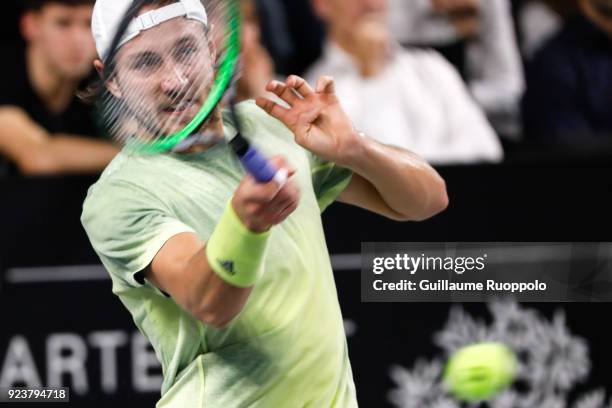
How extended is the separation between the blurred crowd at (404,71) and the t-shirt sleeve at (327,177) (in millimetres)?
1946

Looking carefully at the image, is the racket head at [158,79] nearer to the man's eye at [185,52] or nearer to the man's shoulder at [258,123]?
the man's eye at [185,52]

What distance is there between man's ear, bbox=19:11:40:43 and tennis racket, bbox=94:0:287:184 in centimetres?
251

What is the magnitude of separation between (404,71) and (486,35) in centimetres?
48

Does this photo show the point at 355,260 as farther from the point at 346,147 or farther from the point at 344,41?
the point at 346,147

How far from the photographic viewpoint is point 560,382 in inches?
201

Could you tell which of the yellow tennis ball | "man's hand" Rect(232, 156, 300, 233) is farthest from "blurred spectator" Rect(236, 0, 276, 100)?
"man's hand" Rect(232, 156, 300, 233)

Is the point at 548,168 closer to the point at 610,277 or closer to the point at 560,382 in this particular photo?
the point at 610,277

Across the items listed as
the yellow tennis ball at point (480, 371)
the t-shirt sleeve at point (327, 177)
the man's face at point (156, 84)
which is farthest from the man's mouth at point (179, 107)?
the yellow tennis ball at point (480, 371)

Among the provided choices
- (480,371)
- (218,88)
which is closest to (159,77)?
(218,88)

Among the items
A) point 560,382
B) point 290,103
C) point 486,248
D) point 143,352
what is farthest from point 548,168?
point 290,103

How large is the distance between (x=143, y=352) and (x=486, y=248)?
4.44 ft

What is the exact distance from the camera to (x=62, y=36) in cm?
504

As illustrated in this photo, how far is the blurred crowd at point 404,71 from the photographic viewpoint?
196 inches

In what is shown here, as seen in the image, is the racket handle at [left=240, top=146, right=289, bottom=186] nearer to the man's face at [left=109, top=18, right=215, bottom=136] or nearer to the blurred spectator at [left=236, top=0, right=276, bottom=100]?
the man's face at [left=109, top=18, right=215, bottom=136]
